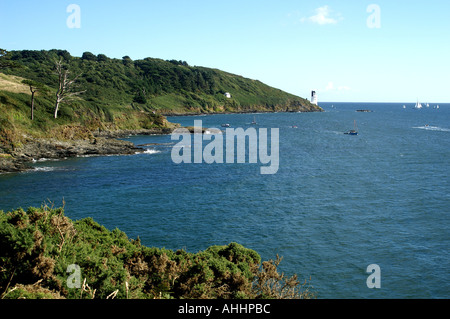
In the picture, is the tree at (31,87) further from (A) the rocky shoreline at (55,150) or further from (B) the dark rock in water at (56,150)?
(B) the dark rock in water at (56,150)

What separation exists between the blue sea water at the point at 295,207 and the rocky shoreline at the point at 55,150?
12.0 ft

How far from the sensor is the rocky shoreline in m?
63.4

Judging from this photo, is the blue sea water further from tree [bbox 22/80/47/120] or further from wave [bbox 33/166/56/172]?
tree [bbox 22/80/47/120]

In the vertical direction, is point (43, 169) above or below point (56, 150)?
below

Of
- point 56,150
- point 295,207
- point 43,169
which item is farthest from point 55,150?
point 295,207

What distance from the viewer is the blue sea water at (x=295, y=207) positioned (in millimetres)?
29703

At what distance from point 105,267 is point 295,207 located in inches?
1212

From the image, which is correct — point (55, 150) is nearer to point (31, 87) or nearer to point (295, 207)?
→ point (31, 87)

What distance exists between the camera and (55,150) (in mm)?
76438

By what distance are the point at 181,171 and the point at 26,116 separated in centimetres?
4004

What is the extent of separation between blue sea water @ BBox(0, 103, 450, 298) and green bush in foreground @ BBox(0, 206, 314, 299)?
25.8ft
